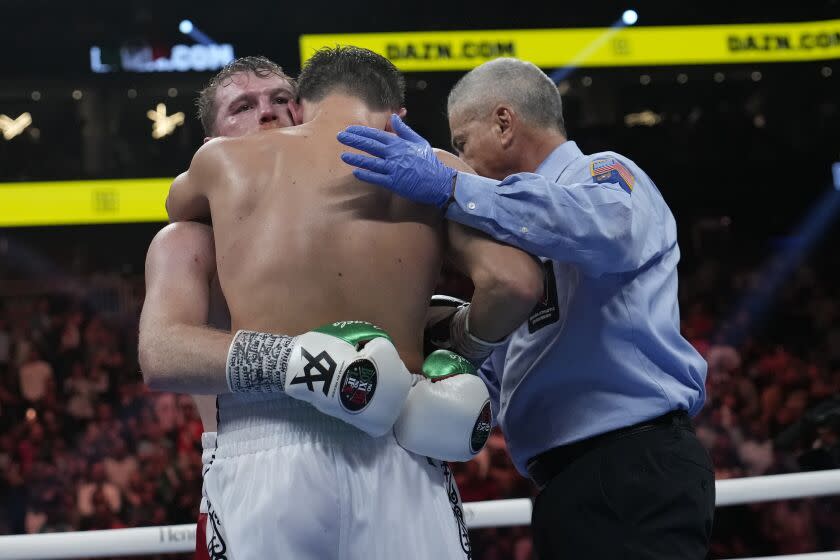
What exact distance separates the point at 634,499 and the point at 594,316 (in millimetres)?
401

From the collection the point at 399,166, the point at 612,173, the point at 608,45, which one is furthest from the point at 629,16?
the point at 399,166

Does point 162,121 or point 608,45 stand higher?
point 608,45

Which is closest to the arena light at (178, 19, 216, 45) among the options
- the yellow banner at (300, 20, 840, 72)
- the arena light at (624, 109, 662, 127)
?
the yellow banner at (300, 20, 840, 72)

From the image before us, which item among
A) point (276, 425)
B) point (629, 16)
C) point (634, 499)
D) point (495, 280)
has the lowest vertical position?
point (634, 499)

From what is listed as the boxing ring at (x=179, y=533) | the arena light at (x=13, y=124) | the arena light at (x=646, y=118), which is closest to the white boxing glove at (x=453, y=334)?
the boxing ring at (x=179, y=533)

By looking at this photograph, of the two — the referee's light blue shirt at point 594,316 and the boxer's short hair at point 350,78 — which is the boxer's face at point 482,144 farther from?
the boxer's short hair at point 350,78

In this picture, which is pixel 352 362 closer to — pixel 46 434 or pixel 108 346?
pixel 46 434

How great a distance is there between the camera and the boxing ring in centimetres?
239

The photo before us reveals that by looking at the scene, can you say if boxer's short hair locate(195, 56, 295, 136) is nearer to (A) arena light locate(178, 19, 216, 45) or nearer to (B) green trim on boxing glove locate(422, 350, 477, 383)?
(B) green trim on boxing glove locate(422, 350, 477, 383)

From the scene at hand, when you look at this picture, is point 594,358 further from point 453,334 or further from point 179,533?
point 179,533

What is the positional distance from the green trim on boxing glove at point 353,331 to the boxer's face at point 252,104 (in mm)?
761

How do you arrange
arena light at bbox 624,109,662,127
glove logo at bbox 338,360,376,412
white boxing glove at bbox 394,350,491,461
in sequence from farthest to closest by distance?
arena light at bbox 624,109,662,127, white boxing glove at bbox 394,350,491,461, glove logo at bbox 338,360,376,412

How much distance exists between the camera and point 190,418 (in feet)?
23.2

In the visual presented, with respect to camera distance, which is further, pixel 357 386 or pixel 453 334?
pixel 453 334
